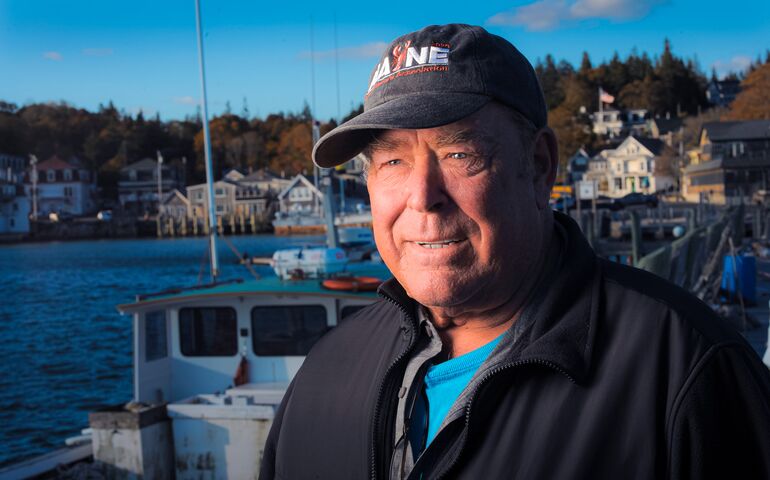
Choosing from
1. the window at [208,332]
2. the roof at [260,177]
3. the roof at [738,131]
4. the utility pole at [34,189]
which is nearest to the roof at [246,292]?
the window at [208,332]

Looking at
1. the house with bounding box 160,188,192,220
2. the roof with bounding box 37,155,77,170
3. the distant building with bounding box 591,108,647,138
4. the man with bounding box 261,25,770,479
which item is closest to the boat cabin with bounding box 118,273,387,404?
the man with bounding box 261,25,770,479

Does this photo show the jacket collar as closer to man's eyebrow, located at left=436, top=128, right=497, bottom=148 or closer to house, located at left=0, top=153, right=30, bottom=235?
man's eyebrow, located at left=436, top=128, right=497, bottom=148

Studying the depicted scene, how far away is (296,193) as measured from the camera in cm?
11244

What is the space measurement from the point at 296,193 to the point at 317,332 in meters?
103

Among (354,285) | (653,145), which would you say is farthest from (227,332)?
(653,145)

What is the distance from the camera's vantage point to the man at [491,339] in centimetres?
161

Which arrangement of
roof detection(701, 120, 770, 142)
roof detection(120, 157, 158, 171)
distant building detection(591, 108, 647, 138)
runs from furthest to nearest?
distant building detection(591, 108, 647, 138)
roof detection(120, 157, 158, 171)
roof detection(701, 120, 770, 142)

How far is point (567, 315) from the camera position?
183 centimetres

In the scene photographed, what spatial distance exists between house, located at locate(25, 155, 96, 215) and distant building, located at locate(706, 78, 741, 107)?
111 metres

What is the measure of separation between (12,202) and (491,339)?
142 m

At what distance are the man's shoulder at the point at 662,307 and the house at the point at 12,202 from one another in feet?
455

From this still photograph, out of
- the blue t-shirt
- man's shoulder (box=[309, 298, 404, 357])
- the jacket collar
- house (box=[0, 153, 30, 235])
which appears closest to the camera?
the jacket collar

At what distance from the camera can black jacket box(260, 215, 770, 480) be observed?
Result: 159 centimetres

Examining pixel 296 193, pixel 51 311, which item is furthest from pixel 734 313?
pixel 296 193
